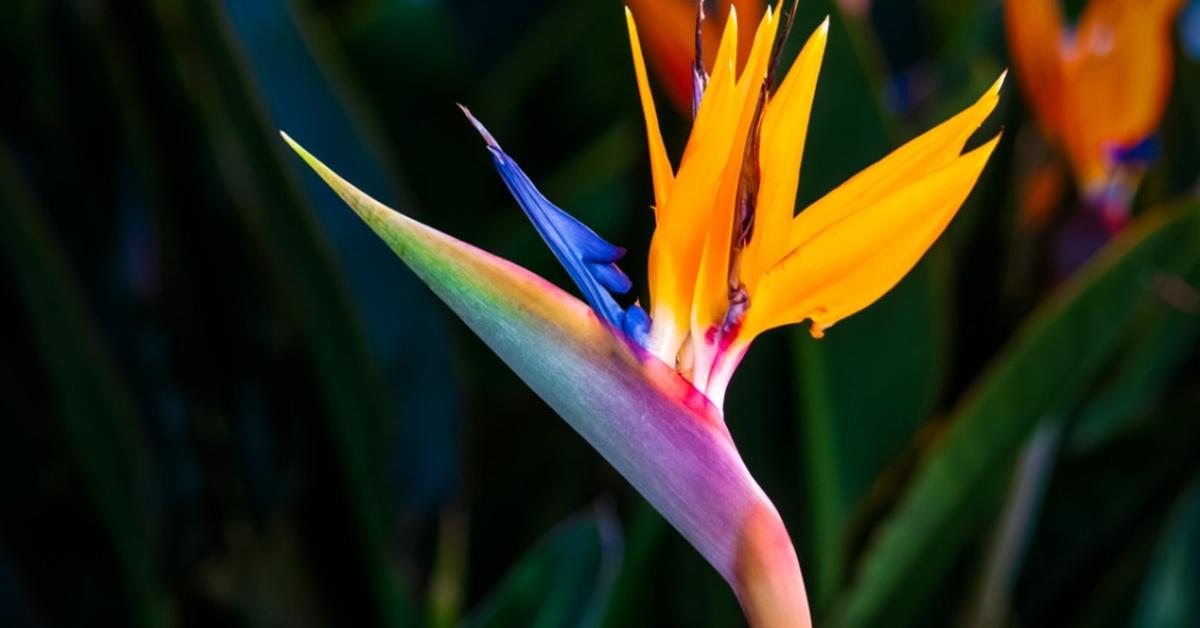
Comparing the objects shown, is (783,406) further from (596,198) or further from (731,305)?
(731,305)

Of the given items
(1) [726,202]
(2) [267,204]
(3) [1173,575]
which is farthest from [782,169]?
(3) [1173,575]

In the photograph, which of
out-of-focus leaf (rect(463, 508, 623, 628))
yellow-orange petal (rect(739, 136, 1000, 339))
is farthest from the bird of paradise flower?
out-of-focus leaf (rect(463, 508, 623, 628))

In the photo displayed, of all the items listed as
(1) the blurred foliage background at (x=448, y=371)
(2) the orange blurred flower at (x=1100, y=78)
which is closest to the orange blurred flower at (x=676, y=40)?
(1) the blurred foliage background at (x=448, y=371)

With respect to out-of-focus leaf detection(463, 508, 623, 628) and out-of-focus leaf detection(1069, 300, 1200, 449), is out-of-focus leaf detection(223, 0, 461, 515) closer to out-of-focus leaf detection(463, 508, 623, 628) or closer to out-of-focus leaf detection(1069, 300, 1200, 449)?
out-of-focus leaf detection(463, 508, 623, 628)

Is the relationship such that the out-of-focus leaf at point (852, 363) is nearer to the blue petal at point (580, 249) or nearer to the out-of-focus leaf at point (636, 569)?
the out-of-focus leaf at point (636, 569)

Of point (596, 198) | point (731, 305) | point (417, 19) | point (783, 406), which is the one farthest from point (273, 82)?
point (731, 305)

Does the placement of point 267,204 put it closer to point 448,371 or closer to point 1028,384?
point 448,371

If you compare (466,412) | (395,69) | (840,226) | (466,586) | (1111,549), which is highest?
(395,69)
